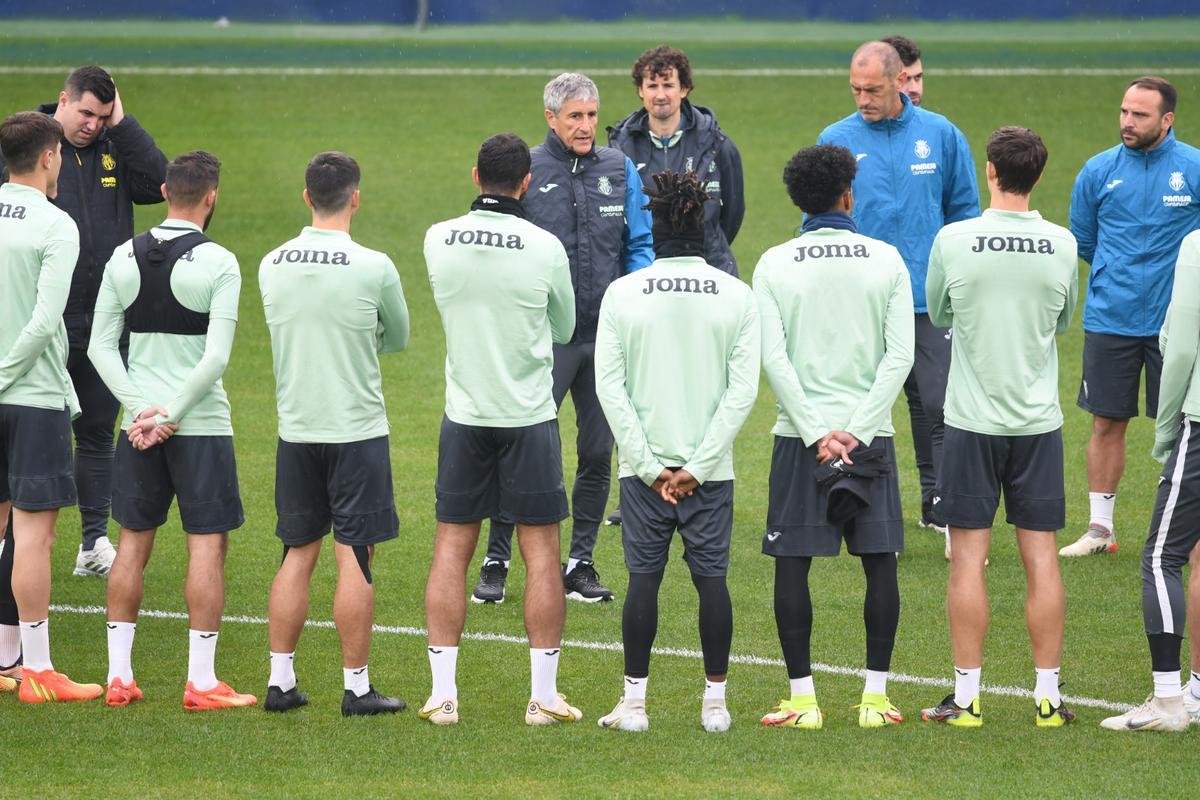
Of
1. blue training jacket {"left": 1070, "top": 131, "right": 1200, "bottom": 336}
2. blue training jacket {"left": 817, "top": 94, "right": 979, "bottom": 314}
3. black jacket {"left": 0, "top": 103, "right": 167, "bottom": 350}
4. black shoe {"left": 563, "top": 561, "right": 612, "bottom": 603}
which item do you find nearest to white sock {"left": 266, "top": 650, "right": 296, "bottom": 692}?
black shoe {"left": 563, "top": 561, "right": 612, "bottom": 603}

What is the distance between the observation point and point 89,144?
7812mm

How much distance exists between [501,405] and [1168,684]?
8.57 feet

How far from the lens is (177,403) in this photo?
20.5ft

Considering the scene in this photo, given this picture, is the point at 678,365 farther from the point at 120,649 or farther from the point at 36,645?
the point at 36,645

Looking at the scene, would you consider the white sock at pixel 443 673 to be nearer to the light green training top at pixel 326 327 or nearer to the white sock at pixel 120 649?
the light green training top at pixel 326 327

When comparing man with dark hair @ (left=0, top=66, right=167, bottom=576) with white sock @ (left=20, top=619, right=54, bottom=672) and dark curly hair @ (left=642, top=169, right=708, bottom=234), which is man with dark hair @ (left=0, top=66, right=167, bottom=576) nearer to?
white sock @ (left=20, top=619, right=54, bottom=672)

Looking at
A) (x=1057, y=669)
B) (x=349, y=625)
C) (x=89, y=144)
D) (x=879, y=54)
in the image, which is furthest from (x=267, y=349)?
(x=1057, y=669)

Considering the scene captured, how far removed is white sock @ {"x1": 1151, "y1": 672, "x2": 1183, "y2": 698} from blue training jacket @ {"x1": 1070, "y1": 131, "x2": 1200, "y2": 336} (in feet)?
9.13

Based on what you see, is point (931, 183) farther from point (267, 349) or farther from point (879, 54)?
point (267, 349)

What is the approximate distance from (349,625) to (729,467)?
59.8 inches

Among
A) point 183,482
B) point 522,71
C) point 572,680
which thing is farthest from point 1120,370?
point 522,71

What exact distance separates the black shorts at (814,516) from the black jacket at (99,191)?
3.37 metres

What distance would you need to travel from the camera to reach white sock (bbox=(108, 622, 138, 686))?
643 cm

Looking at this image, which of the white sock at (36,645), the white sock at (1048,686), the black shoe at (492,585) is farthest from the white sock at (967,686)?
the white sock at (36,645)
